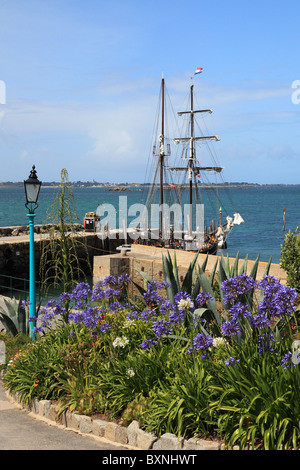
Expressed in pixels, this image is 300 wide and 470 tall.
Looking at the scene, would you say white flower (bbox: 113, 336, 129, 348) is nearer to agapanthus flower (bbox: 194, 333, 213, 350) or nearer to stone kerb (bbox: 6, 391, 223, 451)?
stone kerb (bbox: 6, 391, 223, 451)

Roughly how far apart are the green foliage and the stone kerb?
7.23m

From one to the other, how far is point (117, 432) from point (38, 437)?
1.17 m

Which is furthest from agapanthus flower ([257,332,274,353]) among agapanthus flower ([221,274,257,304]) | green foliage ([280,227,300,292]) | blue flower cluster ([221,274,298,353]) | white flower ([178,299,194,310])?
green foliage ([280,227,300,292])

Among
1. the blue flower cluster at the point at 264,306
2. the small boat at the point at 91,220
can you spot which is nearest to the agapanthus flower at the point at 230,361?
the blue flower cluster at the point at 264,306

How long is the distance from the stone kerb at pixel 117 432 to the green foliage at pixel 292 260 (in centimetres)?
723

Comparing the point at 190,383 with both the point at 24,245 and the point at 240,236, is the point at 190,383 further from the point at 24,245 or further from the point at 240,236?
the point at 240,236

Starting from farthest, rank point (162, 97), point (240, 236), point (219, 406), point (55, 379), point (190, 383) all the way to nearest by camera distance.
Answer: point (240, 236) < point (162, 97) < point (55, 379) < point (190, 383) < point (219, 406)

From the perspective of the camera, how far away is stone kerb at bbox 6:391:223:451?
6.18 meters

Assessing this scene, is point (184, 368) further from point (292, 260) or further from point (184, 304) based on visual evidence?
point (292, 260)

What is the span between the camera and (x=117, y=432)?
22.4 ft

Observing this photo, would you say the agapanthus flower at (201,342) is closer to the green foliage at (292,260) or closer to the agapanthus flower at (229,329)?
the agapanthus flower at (229,329)
